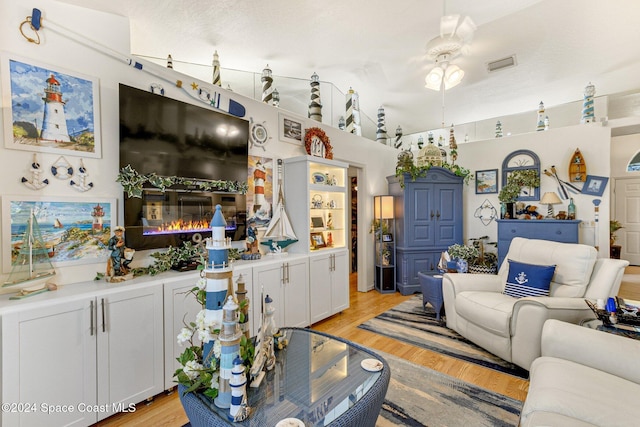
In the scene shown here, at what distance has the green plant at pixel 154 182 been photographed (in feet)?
6.86

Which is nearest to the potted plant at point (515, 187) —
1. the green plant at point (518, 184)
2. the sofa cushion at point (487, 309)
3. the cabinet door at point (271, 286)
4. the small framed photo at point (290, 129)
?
the green plant at point (518, 184)

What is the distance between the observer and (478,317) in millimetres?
2523

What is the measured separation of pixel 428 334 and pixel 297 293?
152cm

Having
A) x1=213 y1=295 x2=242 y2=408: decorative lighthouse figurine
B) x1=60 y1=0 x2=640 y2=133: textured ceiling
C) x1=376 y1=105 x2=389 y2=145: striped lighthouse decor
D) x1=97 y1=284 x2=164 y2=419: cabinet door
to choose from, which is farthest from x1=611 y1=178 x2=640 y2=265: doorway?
x1=97 y1=284 x2=164 y2=419: cabinet door

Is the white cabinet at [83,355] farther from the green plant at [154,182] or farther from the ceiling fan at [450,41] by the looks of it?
the ceiling fan at [450,41]

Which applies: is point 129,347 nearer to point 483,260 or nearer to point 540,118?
point 483,260

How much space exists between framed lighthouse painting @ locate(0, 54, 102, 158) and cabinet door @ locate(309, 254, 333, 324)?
2.31m

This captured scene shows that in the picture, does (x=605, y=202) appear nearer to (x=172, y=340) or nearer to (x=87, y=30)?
(x=172, y=340)

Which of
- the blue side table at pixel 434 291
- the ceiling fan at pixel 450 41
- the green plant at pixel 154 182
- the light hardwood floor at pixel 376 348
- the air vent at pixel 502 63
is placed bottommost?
the light hardwood floor at pixel 376 348

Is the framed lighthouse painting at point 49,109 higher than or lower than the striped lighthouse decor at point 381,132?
lower

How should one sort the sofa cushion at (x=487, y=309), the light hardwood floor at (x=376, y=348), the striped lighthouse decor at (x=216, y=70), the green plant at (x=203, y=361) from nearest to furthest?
the green plant at (x=203, y=361)
the light hardwood floor at (x=376, y=348)
the sofa cushion at (x=487, y=309)
the striped lighthouse decor at (x=216, y=70)

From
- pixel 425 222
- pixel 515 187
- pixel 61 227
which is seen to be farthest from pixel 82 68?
pixel 515 187

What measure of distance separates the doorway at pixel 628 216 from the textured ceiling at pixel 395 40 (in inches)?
115

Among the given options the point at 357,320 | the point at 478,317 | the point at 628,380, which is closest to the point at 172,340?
the point at 357,320
